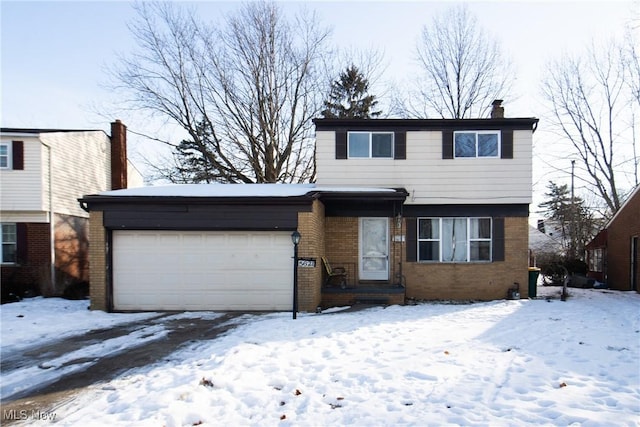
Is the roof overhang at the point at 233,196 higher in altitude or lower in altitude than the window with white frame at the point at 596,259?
higher

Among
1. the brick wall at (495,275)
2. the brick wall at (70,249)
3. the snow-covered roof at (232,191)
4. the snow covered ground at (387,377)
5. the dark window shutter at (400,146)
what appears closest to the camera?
the snow covered ground at (387,377)

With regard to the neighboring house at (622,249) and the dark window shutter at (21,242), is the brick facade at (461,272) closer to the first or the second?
the neighboring house at (622,249)

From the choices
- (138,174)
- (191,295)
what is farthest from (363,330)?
(138,174)

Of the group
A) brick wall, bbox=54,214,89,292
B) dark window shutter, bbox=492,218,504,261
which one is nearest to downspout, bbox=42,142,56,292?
brick wall, bbox=54,214,89,292

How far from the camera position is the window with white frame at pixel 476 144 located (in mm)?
11984

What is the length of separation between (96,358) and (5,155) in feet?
37.0

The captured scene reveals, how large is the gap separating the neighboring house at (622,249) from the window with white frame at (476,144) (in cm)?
785

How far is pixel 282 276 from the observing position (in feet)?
34.2

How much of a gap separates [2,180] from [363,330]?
13.9 m

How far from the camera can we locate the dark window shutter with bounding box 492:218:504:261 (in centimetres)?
1195

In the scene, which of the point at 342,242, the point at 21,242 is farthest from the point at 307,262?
the point at 21,242

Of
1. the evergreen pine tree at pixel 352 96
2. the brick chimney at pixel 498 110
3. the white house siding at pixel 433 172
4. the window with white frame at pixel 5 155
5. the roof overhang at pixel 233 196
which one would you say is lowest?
the roof overhang at pixel 233 196

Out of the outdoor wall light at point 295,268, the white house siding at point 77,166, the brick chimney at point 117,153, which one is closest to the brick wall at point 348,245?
the outdoor wall light at point 295,268

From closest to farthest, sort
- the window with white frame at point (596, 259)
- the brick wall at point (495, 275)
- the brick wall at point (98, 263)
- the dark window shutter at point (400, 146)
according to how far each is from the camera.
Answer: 1. the brick wall at point (98, 263)
2. the brick wall at point (495, 275)
3. the dark window shutter at point (400, 146)
4. the window with white frame at point (596, 259)
